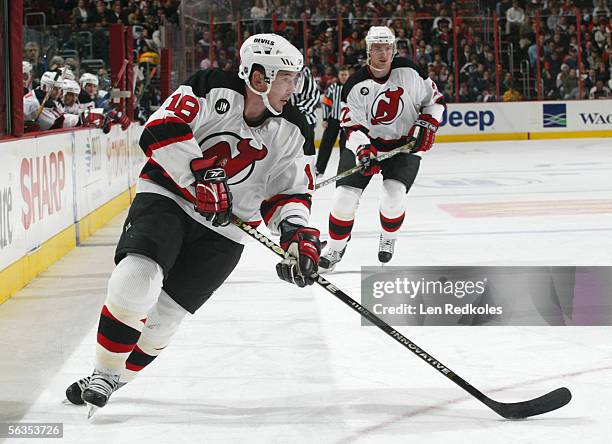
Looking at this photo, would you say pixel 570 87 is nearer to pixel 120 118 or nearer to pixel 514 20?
pixel 514 20

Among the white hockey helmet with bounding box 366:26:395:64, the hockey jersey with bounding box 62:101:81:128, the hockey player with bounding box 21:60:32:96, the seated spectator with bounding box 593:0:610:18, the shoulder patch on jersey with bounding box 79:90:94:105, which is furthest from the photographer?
the seated spectator with bounding box 593:0:610:18

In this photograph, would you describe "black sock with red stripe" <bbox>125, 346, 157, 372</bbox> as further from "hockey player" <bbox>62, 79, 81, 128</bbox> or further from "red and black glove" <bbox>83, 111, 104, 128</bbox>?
"hockey player" <bbox>62, 79, 81, 128</bbox>

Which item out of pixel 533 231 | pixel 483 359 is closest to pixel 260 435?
pixel 483 359

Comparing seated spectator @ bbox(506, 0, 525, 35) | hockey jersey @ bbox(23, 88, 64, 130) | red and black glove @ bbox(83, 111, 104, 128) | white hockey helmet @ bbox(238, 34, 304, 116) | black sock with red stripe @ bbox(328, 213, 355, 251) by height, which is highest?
seated spectator @ bbox(506, 0, 525, 35)

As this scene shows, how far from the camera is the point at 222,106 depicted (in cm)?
262

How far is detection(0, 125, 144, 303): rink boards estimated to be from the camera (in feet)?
14.1

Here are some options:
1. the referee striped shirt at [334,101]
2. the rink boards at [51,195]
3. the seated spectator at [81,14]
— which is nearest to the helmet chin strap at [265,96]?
the rink boards at [51,195]

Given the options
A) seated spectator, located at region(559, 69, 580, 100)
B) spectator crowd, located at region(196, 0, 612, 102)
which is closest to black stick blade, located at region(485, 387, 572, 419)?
spectator crowd, located at region(196, 0, 612, 102)

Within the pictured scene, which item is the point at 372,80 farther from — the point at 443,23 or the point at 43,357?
the point at 443,23

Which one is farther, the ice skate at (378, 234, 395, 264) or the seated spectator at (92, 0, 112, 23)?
the seated spectator at (92, 0, 112, 23)

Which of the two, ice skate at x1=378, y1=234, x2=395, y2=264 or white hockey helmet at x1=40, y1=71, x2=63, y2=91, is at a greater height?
white hockey helmet at x1=40, y1=71, x2=63, y2=91

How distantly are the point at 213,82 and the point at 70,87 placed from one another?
4951mm

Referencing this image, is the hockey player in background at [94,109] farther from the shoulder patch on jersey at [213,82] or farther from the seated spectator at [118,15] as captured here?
the seated spectator at [118,15]

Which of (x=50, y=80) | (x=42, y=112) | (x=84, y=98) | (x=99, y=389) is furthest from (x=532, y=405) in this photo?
(x=84, y=98)
